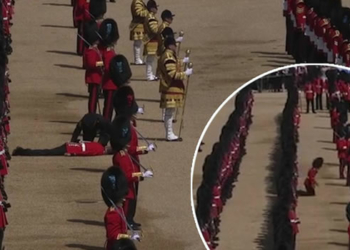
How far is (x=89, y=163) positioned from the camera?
41.0 feet

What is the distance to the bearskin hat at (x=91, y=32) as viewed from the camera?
14.2 m

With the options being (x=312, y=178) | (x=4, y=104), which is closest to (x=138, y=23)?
(x=4, y=104)

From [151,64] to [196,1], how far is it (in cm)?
626

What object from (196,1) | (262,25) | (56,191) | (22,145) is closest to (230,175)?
(56,191)

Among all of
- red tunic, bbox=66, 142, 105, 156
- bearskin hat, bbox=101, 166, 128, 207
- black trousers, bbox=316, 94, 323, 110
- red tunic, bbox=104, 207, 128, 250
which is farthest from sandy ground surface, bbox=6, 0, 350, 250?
black trousers, bbox=316, 94, 323, 110

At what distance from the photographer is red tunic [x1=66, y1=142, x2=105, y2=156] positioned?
12.6 metres

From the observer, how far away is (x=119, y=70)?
13.1 metres

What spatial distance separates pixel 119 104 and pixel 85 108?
359 cm

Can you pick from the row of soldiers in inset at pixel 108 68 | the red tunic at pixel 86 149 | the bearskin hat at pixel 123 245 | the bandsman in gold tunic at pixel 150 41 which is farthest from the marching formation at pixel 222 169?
the bandsman in gold tunic at pixel 150 41

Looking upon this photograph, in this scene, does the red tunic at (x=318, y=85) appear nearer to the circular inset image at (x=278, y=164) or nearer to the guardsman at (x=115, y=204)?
the circular inset image at (x=278, y=164)

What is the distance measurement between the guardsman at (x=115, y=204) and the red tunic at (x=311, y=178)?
3.72m

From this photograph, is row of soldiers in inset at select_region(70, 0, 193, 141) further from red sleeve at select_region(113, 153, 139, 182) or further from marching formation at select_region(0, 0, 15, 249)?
red sleeve at select_region(113, 153, 139, 182)

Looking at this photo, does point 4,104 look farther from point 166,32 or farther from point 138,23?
point 138,23

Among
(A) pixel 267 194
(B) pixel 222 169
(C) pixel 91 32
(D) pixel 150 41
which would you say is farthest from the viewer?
(D) pixel 150 41
